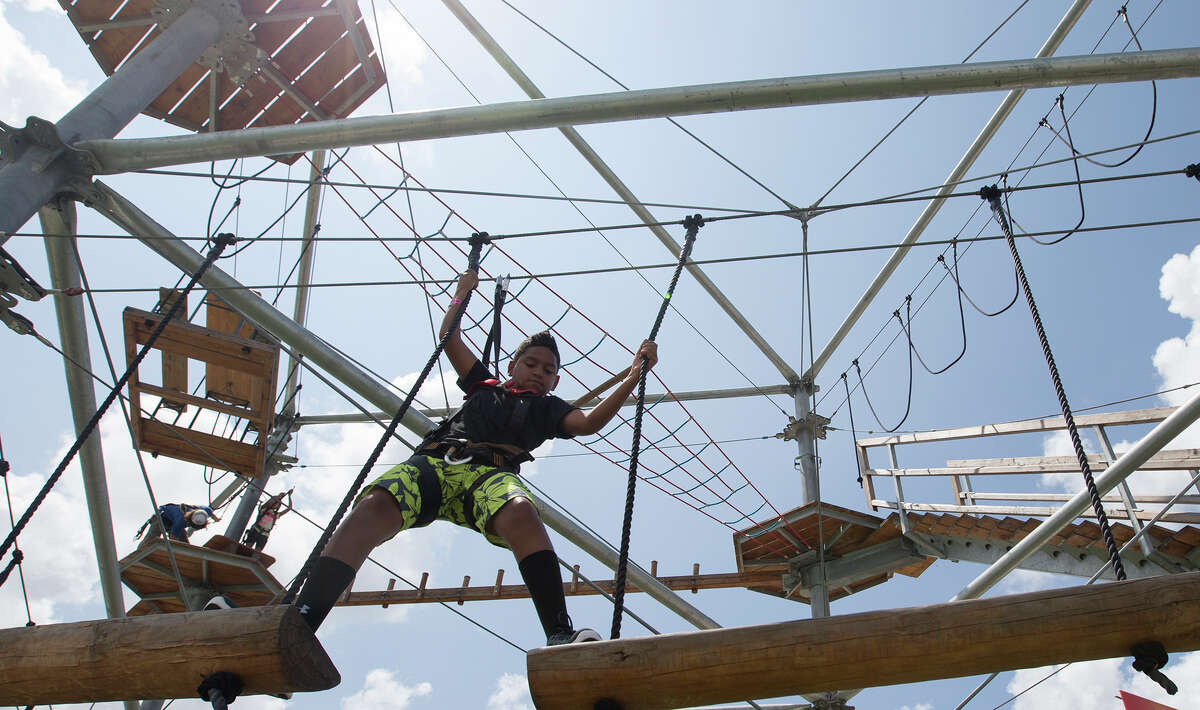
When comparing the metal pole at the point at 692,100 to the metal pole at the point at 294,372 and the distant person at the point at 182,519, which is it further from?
the distant person at the point at 182,519

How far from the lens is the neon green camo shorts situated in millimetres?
2738

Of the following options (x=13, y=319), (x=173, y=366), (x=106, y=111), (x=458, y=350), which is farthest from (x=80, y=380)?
(x=458, y=350)

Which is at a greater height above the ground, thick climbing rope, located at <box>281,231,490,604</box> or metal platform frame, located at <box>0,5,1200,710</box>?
metal platform frame, located at <box>0,5,1200,710</box>

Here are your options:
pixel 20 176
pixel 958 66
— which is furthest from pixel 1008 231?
pixel 20 176

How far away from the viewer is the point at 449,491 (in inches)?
114

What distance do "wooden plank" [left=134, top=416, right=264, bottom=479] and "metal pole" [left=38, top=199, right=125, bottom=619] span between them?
5.28 ft

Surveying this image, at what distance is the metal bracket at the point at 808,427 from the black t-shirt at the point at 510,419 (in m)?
5.10

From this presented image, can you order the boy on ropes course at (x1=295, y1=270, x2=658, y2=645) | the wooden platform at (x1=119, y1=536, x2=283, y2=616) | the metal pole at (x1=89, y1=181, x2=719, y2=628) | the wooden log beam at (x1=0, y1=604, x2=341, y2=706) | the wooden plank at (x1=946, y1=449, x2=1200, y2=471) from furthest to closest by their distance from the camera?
the wooden platform at (x1=119, y1=536, x2=283, y2=616)
the wooden plank at (x1=946, y1=449, x2=1200, y2=471)
the metal pole at (x1=89, y1=181, x2=719, y2=628)
the boy on ropes course at (x1=295, y1=270, x2=658, y2=645)
the wooden log beam at (x1=0, y1=604, x2=341, y2=706)

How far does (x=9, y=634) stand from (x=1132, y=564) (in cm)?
655

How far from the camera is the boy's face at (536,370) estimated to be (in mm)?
3486

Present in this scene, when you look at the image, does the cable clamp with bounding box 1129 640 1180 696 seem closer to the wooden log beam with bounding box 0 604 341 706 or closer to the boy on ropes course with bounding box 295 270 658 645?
the boy on ropes course with bounding box 295 270 658 645

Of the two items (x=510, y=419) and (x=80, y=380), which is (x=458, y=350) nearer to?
(x=510, y=419)

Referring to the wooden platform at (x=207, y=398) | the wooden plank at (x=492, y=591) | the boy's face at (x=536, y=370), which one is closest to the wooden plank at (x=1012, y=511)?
the wooden plank at (x=492, y=591)

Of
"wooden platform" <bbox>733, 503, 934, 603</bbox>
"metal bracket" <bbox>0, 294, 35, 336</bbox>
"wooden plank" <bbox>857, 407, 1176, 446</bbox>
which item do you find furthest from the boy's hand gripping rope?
"metal bracket" <bbox>0, 294, 35, 336</bbox>
